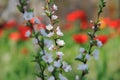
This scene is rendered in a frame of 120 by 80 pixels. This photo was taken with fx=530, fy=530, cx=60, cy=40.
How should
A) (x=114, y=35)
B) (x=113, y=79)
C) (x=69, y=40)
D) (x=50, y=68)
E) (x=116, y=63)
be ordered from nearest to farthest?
(x=50, y=68) → (x=113, y=79) → (x=116, y=63) → (x=114, y=35) → (x=69, y=40)

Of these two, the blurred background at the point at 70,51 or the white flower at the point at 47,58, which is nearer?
the white flower at the point at 47,58

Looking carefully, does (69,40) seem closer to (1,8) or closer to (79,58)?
(1,8)

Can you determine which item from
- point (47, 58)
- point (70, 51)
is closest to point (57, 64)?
point (47, 58)

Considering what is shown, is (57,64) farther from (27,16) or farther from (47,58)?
(27,16)

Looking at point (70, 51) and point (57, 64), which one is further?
point (70, 51)

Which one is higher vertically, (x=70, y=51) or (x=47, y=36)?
(x=70, y=51)

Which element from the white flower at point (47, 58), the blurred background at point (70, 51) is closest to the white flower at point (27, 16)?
the white flower at point (47, 58)

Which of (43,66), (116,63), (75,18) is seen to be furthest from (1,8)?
(43,66)

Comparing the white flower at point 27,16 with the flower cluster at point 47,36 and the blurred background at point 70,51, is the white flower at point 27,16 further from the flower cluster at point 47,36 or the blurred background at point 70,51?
the blurred background at point 70,51

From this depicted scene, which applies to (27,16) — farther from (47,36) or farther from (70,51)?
(70,51)

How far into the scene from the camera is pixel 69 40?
17.3 ft

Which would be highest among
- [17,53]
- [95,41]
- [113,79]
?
[17,53]

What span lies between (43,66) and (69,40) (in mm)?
3515

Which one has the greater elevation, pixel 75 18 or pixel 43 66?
pixel 75 18
